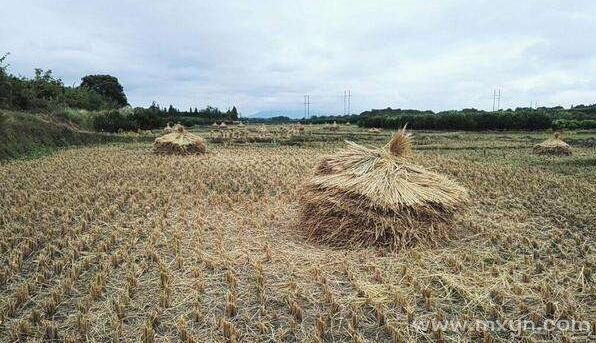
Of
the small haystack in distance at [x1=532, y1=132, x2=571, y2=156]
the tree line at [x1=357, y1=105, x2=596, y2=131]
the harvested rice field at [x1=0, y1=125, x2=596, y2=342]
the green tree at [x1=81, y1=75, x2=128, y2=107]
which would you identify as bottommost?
the harvested rice field at [x1=0, y1=125, x2=596, y2=342]

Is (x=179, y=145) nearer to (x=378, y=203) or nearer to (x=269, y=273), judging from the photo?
(x=378, y=203)

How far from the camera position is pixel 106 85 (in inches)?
2084

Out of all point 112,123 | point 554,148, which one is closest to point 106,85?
point 112,123

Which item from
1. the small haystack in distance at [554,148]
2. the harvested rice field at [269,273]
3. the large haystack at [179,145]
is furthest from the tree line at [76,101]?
the small haystack in distance at [554,148]

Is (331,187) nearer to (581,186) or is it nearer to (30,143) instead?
(581,186)

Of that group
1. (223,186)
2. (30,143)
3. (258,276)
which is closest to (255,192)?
(223,186)

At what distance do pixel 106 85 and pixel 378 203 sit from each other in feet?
175

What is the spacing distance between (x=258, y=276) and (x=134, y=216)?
11.3 ft

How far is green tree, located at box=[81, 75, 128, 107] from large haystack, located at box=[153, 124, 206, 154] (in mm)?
37437

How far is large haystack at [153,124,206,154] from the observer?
55.6 feet

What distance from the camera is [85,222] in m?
6.84

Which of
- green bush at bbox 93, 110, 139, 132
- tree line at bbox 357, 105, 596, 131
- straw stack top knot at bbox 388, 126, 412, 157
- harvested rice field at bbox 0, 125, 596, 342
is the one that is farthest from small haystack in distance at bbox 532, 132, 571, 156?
green bush at bbox 93, 110, 139, 132

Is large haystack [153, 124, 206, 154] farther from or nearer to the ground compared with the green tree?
nearer to the ground

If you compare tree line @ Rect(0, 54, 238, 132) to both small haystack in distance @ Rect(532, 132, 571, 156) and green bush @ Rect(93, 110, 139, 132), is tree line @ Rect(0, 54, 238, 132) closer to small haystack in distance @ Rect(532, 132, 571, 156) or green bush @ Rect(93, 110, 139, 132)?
green bush @ Rect(93, 110, 139, 132)
